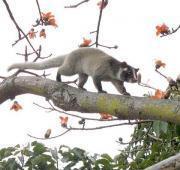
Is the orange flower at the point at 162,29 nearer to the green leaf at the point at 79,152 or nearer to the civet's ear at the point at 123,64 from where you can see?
the green leaf at the point at 79,152

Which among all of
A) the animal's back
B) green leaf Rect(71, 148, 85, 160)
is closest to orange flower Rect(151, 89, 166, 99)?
green leaf Rect(71, 148, 85, 160)

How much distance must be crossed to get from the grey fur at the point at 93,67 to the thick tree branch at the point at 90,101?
41.3 inches

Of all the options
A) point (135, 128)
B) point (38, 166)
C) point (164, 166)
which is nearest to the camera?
point (164, 166)

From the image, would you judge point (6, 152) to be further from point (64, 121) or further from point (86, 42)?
point (86, 42)

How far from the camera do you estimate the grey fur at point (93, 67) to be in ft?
13.2

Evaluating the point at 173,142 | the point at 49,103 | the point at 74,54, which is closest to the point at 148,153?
the point at 173,142

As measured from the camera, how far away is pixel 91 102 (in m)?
2.41

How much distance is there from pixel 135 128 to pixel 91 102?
186cm

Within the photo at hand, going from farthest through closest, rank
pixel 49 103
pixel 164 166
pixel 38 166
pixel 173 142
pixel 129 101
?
pixel 173 142, pixel 38 166, pixel 49 103, pixel 129 101, pixel 164 166

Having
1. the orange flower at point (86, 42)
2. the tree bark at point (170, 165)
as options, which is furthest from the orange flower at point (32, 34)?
Answer: the tree bark at point (170, 165)

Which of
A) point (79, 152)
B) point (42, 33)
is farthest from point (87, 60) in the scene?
point (79, 152)

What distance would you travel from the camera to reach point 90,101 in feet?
7.94

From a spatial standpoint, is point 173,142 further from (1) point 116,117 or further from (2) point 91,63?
→ (1) point 116,117

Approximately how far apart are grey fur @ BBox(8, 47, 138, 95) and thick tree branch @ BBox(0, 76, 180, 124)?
1.05m
